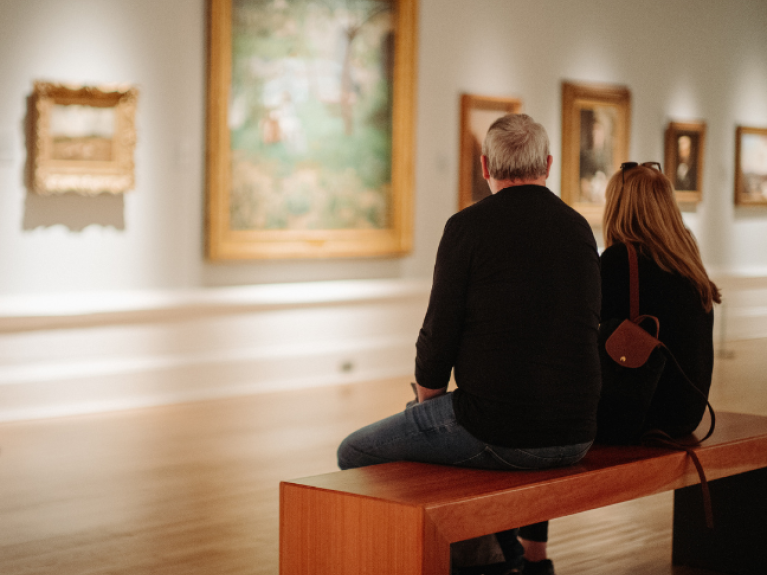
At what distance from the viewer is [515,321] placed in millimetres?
3541

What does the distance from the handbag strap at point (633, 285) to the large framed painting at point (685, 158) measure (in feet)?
35.7

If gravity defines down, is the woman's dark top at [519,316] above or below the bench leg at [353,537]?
above

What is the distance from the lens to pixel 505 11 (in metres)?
12.3

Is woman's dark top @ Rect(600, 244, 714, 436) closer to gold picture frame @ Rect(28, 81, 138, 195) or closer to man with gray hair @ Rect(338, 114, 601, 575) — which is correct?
man with gray hair @ Rect(338, 114, 601, 575)

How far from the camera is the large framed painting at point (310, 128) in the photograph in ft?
32.2

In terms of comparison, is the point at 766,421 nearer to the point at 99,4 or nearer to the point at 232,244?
the point at 232,244

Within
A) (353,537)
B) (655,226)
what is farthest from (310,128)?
(353,537)

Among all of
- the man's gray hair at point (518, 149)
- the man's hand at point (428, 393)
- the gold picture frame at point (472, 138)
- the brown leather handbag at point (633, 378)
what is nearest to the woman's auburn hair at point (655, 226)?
the brown leather handbag at point (633, 378)

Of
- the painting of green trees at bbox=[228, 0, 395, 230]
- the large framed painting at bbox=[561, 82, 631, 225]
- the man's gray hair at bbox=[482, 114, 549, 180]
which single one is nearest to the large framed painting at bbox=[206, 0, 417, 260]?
the painting of green trees at bbox=[228, 0, 395, 230]

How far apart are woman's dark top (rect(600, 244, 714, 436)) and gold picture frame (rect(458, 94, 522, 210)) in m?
7.62

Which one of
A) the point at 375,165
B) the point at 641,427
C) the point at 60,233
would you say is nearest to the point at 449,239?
the point at 641,427

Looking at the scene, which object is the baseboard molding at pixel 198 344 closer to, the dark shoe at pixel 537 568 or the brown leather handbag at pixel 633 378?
the dark shoe at pixel 537 568

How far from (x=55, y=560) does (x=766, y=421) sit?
12.3 feet

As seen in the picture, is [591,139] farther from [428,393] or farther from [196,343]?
[428,393]
